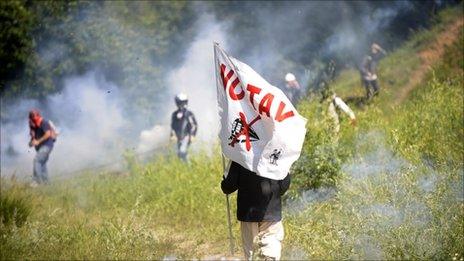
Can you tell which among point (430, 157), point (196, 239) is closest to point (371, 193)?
point (430, 157)

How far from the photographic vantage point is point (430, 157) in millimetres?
6938

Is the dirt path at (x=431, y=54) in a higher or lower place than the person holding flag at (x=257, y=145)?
higher

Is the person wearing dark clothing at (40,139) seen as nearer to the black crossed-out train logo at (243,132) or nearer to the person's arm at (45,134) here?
the person's arm at (45,134)

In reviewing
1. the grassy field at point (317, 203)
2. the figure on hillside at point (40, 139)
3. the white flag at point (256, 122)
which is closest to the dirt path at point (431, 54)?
the grassy field at point (317, 203)

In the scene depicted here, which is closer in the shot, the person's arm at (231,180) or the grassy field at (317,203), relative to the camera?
the person's arm at (231,180)

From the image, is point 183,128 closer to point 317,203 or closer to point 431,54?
point 317,203

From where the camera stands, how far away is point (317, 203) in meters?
7.00

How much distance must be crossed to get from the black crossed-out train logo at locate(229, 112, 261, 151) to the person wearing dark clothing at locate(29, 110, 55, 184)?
6616 millimetres

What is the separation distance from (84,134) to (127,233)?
8819 mm

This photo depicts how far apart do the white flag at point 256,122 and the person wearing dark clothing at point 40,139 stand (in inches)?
254

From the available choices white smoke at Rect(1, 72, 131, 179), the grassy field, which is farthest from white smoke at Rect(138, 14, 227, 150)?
the grassy field

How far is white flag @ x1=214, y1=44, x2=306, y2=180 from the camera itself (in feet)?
16.1

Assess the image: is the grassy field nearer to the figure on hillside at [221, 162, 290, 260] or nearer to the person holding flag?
the figure on hillside at [221, 162, 290, 260]

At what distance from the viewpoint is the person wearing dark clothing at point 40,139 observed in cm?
1092
